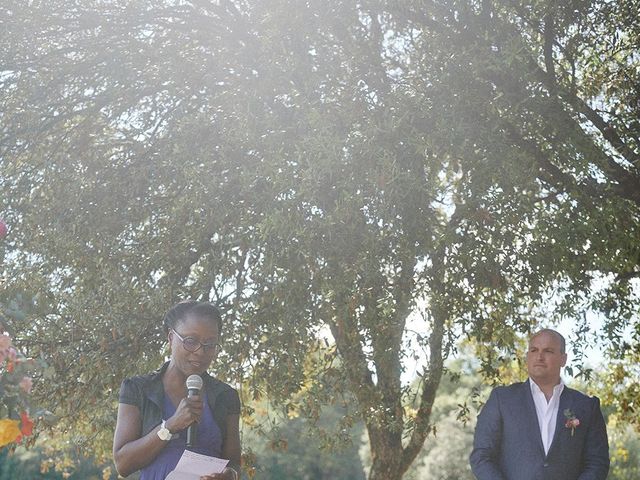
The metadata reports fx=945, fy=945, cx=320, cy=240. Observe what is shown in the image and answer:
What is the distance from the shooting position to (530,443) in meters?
6.19

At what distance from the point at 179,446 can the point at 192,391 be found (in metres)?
0.36

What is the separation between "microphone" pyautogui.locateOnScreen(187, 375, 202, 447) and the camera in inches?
197

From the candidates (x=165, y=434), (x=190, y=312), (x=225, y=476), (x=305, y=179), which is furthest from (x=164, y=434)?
(x=305, y=179)

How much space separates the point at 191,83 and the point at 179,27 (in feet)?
2.88

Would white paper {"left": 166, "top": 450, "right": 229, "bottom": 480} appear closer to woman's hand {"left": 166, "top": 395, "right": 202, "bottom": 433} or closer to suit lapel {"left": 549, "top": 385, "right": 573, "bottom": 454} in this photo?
woman's hand {"left": 166, "top": 395, "right": 202, "bottom": 433}

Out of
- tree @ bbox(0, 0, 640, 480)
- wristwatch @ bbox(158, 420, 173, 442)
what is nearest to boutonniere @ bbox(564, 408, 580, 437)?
wristwatch @ bbox(158, 420, 173, 442)

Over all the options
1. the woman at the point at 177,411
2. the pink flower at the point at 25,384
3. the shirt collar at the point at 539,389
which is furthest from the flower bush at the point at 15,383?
the shirt collar at the point at 539,389

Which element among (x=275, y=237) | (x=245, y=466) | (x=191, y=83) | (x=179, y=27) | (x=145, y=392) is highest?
(x=179, y=27)

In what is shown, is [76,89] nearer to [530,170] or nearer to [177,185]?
[177,185]

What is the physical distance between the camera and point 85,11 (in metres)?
12.0

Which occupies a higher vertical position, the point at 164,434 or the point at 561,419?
the point at 561,419

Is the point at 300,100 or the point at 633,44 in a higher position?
the point at 633,44

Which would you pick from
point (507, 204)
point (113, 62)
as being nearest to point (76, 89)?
point (113, 62)

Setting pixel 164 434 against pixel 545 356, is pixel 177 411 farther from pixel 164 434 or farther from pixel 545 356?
pixel 545 356
